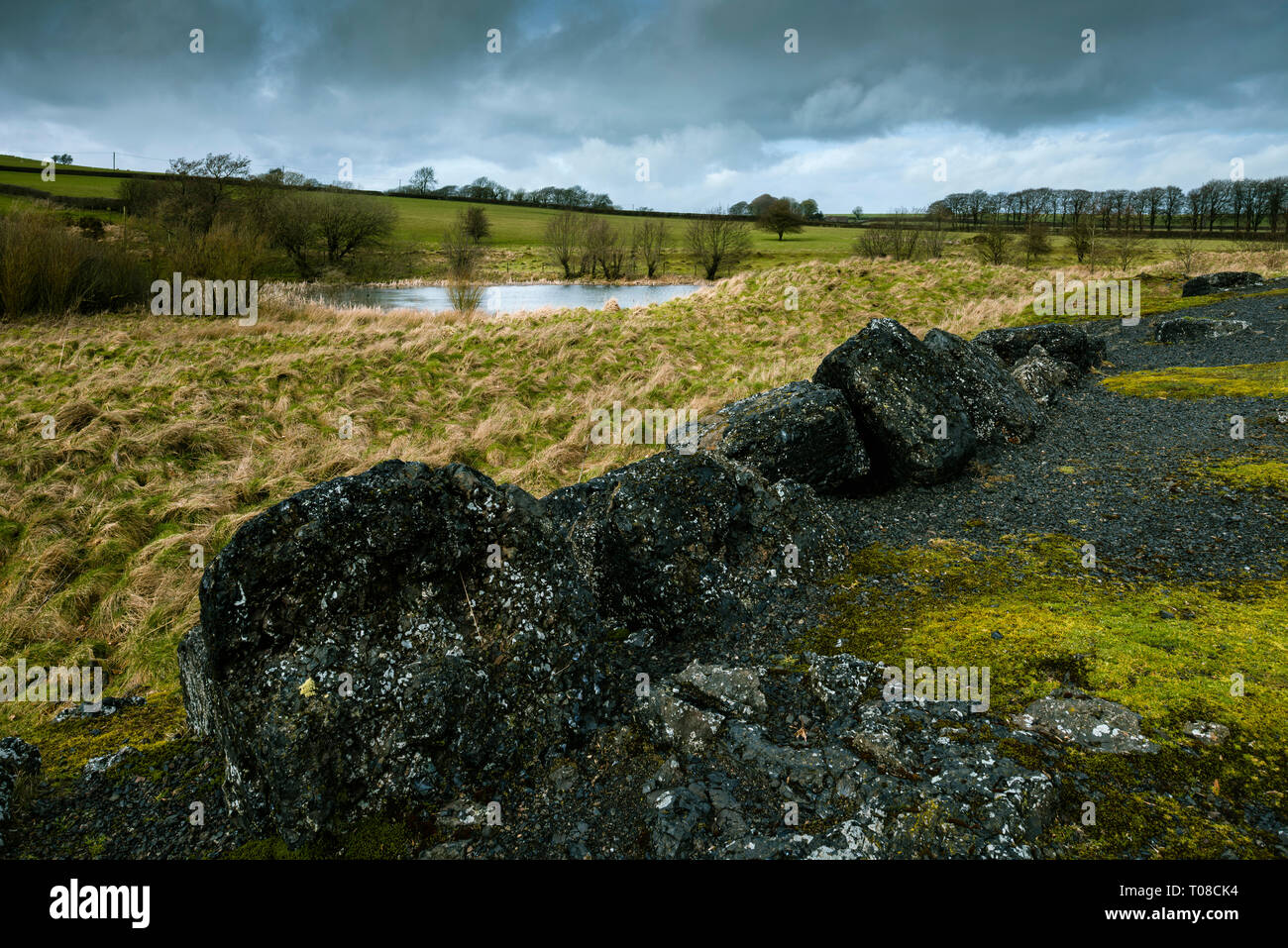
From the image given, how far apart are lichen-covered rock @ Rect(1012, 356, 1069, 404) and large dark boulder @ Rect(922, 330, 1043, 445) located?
3.35 feet

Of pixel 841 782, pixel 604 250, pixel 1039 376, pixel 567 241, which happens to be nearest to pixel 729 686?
pixel 841 782

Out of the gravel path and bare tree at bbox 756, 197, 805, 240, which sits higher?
bare tree at bbox 756, 197, 805, 240

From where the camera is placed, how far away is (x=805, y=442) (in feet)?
26.1

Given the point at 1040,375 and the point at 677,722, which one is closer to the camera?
the point at 677,722

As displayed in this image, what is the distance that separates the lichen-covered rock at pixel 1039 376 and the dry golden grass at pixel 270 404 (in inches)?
240

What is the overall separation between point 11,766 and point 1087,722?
6034 millimetres

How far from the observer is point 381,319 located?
25844 mm

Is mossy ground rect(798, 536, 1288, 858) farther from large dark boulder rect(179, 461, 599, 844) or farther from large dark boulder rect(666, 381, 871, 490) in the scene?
large dark boulder rect(179, 461, 599, 844)

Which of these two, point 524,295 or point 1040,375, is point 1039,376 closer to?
point 1040,375

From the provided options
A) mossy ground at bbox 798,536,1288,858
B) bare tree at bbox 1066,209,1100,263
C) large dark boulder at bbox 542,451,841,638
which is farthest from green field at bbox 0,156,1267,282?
large dark boulder at bbox 542,451,841,638

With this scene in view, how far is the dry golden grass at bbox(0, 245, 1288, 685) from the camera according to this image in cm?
920

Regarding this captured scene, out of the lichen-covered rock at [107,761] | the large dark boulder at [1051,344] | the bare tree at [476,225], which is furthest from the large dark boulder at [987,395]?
the bare tree at [476,225]
